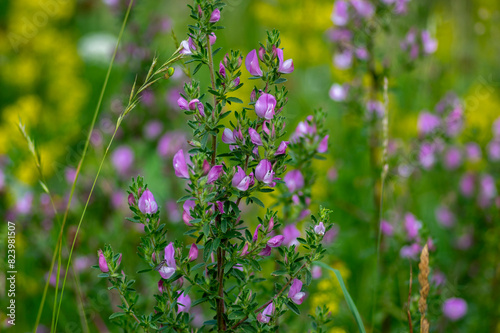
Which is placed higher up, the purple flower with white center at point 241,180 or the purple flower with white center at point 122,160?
the purple flower with white center at point 122,160

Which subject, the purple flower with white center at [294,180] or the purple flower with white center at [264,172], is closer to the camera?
the purple flower with white center at [264,172]

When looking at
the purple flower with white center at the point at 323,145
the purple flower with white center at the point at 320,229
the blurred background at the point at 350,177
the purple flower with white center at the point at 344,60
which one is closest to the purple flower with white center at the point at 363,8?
the blurred background at the point at 350,177

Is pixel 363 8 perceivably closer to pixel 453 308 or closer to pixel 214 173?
pixel 453 308

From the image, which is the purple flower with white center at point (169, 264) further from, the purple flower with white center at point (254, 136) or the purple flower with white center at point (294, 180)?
the purple flower with white center at point (294, 180)

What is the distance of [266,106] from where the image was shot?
0.91 meters

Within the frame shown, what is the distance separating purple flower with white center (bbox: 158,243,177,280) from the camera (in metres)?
0.92

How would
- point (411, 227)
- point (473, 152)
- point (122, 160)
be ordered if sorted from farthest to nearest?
point (473, 152)
point (122, 160)
point (411, 227)

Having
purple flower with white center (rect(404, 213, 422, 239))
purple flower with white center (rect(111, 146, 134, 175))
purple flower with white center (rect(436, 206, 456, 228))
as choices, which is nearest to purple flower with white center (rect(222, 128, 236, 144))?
purple flower with white center (rect(404, 213, 422, 239))

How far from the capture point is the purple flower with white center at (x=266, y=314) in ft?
3.12

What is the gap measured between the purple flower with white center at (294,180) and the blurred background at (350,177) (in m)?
0.24

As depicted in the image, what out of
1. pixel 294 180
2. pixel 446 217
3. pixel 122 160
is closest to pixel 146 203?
pixel 294 180

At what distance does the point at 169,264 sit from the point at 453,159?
1940mm

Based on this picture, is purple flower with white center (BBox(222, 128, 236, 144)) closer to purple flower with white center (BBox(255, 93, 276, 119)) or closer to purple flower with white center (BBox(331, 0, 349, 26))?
purple flower with white center (BBox(255, 93, 276, 119))

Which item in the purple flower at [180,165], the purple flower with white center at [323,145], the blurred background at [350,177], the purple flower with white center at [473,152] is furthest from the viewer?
the purple flower with white center at [473,152]
